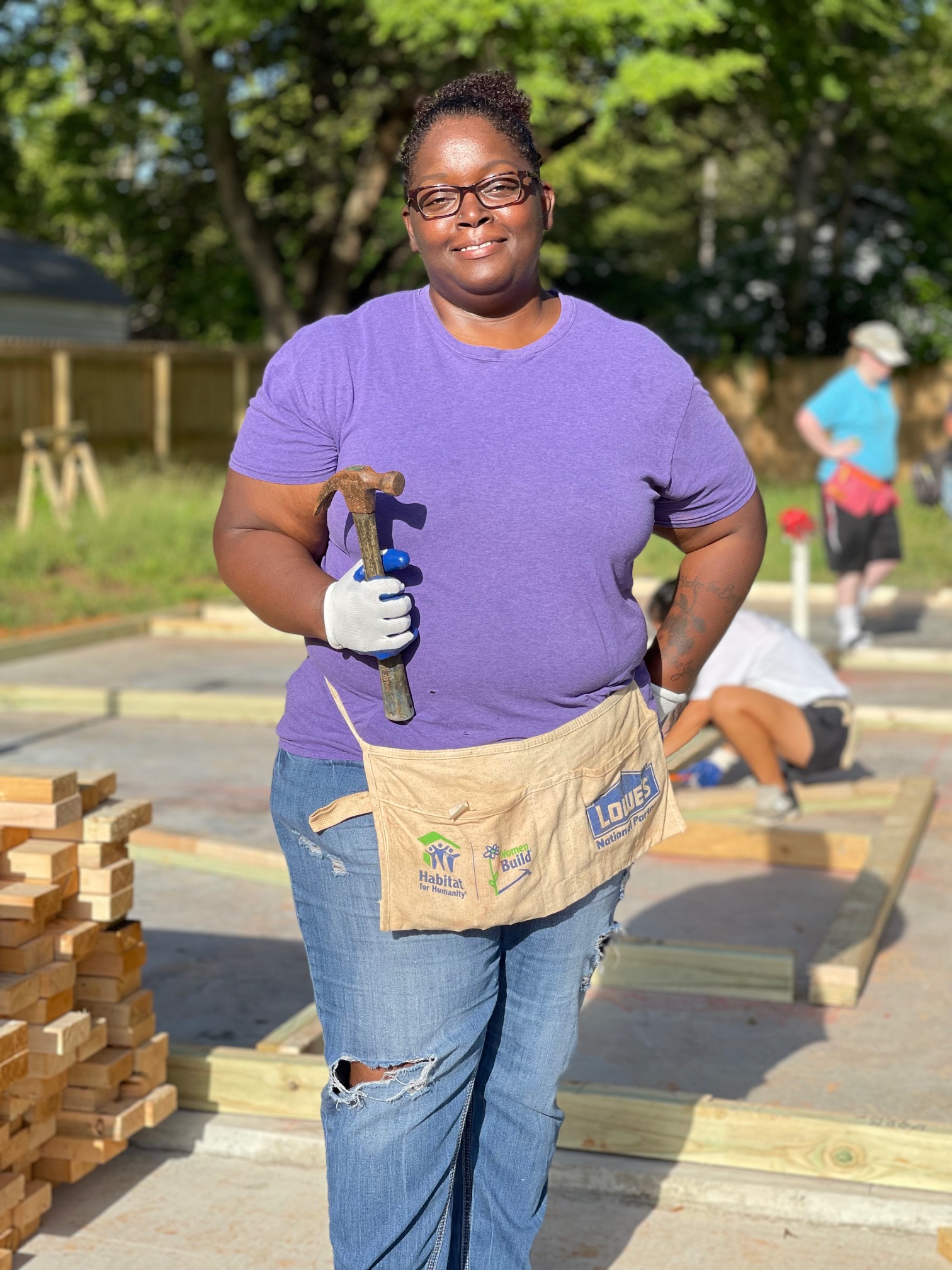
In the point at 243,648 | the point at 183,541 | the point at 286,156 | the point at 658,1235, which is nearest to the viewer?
the point at 658,1235

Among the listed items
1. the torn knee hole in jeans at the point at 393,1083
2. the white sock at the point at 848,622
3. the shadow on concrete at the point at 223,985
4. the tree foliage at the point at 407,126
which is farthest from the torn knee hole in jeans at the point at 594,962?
the tree foliage at the point at 407,126

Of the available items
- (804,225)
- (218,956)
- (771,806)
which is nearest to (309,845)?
(218,956)

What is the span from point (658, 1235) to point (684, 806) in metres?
3.08

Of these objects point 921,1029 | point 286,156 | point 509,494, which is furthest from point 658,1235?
point 286,156

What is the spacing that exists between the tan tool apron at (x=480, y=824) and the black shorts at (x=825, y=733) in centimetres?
395

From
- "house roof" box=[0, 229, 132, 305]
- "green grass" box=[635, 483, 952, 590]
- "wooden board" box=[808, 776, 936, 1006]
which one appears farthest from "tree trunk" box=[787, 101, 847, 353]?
"wooden board" box=[808, 776, 936, 1006]

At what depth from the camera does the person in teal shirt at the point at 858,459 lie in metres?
9.87

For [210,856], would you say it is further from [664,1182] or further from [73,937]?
[664,1182]

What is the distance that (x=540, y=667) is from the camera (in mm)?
2334

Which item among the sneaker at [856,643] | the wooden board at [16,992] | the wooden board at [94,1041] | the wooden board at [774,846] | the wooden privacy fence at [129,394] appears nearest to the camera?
the wooden board at [16,992]

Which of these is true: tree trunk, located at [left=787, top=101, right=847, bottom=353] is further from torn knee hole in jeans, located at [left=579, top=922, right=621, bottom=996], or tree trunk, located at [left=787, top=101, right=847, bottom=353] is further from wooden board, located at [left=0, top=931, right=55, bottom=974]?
torn knee hole in jeans, located at [left=579, top=922, right=621, bottom=996]

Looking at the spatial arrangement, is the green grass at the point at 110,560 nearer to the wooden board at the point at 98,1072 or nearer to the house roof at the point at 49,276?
the house roof at the point at 49,276

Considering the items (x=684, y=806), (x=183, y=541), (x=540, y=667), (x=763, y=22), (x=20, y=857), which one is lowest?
(x=183, y=541)

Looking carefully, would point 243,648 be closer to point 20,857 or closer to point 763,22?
point 20,857
